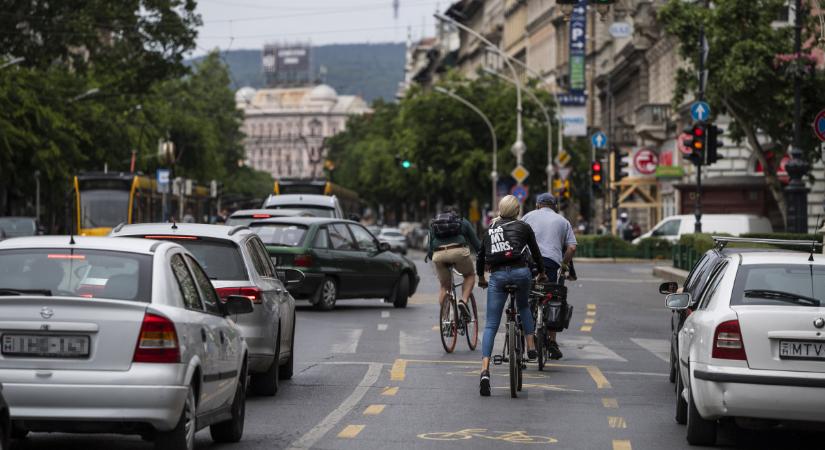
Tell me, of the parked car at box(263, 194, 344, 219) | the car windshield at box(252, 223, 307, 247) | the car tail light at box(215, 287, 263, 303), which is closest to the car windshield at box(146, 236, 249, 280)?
the car tail light at box(215, 287, 263, 303)

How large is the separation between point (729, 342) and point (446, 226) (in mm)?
9100

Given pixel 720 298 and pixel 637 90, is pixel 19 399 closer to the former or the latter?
pixel 720 298

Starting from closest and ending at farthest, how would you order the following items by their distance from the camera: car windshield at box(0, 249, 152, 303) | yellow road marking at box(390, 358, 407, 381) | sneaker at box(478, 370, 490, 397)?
car windshield at box(0, 249, 152, 303) < sneaker at box(478, 370, 490, 397) < yellow road marking at box(390, 358, 407, 381)

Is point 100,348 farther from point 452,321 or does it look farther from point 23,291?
point 452,321

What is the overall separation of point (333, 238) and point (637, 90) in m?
53.4

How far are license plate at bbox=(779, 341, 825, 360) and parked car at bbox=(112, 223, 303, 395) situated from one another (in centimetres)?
478

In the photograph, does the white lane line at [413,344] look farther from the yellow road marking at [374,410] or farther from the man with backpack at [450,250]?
the yellow road marking at [374,410]

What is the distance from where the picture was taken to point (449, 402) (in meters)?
14.5

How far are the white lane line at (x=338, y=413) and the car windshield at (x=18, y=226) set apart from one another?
106 ft

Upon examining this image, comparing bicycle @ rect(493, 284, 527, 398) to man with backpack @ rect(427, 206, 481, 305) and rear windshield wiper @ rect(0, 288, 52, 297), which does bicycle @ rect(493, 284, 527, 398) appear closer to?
man with backpack @ rect(427, 206, 481, 305)

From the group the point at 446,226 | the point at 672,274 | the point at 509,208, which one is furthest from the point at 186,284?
the point at 672,274

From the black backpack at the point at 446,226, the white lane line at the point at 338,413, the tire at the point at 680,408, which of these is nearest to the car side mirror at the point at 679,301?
the tire at the point at 680,408

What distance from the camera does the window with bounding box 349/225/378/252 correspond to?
28.6 metres

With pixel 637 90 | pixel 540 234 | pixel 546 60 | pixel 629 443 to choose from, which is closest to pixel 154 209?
pixel 637 90
